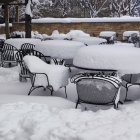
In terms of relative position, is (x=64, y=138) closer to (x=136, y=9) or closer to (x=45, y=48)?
(x=45, y=48)

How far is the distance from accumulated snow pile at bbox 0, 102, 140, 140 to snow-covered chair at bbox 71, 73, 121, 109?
0.36 m

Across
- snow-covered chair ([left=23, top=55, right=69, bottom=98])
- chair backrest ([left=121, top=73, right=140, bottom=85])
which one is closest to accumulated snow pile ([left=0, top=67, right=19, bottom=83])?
snow-covered chair ([left=23, top=55, right=69, bottom=98])

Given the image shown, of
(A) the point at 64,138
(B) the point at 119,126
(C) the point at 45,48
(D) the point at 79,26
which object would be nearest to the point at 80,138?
A: (A) the point at 64,138

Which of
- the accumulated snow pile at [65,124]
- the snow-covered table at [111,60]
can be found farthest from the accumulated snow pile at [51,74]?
the accumulated snow pile at [65,124]

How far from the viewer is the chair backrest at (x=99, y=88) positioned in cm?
502

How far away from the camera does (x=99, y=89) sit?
5043 millimetres

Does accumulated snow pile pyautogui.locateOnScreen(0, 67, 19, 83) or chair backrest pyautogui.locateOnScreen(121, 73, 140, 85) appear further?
accumulated snow pile pyautogui.locateOnScreen(0, 67, 19, 83)

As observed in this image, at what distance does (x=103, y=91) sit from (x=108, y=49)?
107 cm

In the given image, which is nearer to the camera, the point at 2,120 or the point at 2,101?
the point at 2,120

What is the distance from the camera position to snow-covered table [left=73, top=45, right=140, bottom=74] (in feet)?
18.0

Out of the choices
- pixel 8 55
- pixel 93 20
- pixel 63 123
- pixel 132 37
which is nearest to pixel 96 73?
pixel 63 123

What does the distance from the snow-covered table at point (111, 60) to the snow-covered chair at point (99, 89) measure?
0.40 meters

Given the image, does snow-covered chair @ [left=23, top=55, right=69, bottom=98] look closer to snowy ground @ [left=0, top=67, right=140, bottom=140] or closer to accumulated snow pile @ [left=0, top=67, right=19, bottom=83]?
snowy ground @ [left=0, top=67, right=140, bottom=140]

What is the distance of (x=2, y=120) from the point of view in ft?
14.6
